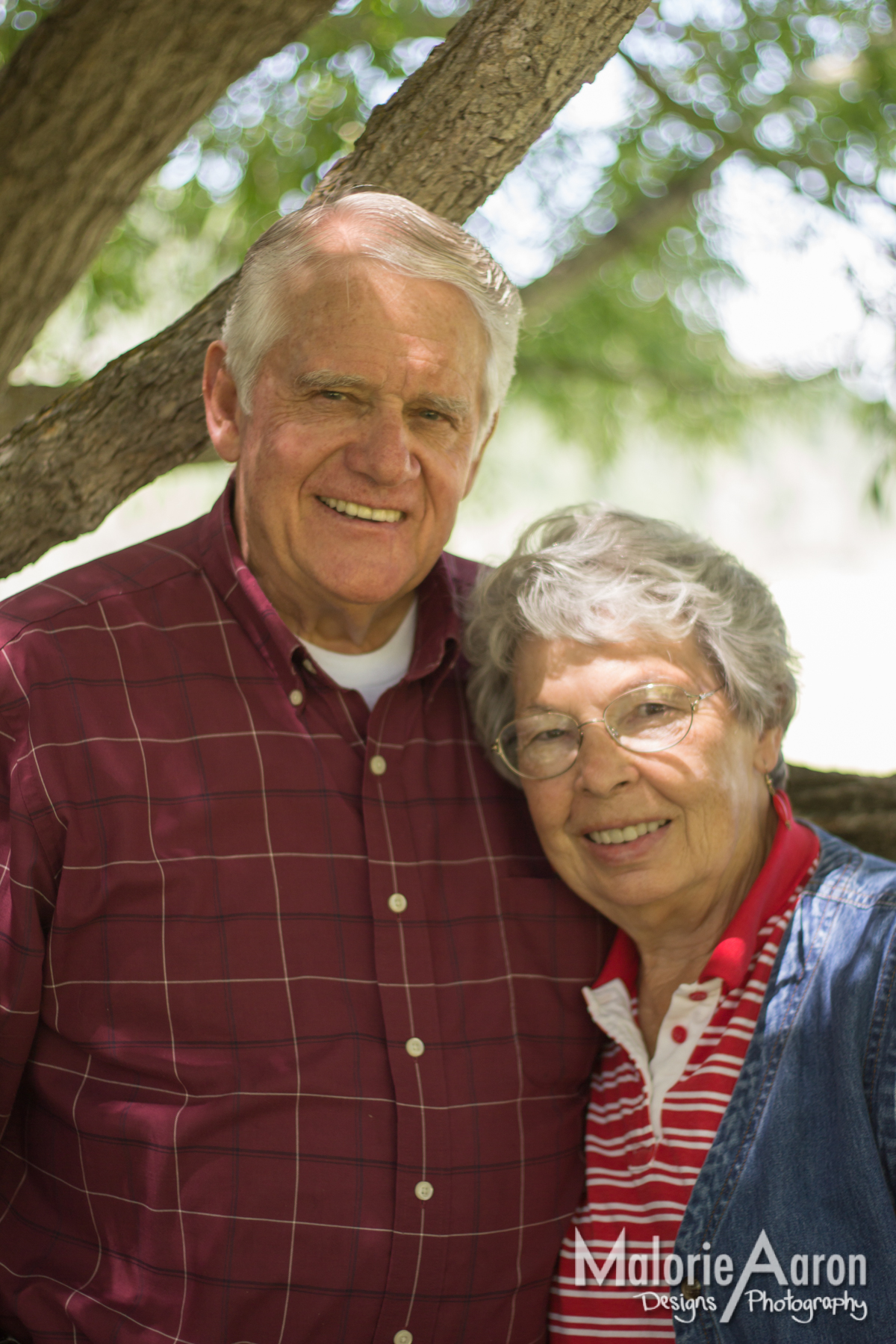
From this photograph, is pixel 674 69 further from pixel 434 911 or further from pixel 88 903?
pixel 88 903

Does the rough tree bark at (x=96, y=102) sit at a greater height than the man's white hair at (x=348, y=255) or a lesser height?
greater

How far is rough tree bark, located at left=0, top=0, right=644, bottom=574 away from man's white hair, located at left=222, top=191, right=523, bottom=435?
0.16 meters

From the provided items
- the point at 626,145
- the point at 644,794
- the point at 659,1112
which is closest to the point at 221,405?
the point at 644,794

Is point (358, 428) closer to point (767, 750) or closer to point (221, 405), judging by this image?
point (221, 405)

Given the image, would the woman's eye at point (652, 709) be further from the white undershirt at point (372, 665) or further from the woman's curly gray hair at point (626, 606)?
the white undershirt at point (372, 665)

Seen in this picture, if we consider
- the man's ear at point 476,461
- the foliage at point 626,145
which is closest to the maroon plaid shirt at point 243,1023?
the man's ear at point 476,461

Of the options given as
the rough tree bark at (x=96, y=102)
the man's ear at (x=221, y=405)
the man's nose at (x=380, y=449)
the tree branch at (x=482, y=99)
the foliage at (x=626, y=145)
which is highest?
the rough tree bark at (x=96, y=102)

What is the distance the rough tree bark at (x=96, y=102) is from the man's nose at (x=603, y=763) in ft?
5.83

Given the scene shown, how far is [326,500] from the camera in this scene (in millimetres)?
2098

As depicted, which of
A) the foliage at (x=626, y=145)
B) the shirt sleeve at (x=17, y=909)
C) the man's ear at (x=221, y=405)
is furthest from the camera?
the foliage at (x=626, y=145)

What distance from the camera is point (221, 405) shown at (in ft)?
7.38

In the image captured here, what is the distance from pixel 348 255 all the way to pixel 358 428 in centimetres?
30

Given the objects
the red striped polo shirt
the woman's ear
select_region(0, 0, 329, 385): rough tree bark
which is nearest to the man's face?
the woman's ear

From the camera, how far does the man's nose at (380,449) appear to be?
2057mm
